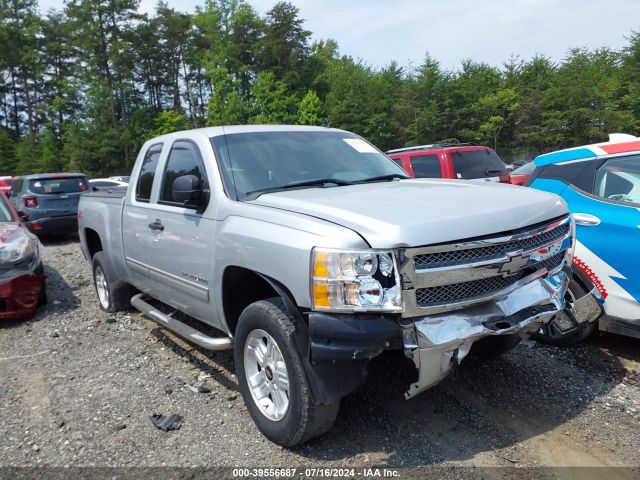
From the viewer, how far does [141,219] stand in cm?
454

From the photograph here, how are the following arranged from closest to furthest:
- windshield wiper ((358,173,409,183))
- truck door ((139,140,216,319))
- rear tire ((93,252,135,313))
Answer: truck door ((139,140,216,319)) < windshield wiper ((358,173,409,183)) < rear tire ((93,252,135,313))

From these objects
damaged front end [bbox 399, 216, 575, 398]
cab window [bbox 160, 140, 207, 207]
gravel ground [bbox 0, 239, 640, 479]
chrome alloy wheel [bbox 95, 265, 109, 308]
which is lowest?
gravel ground [bbox 0, 239, 640, 479]

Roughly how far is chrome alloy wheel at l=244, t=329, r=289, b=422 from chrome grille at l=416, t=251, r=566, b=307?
0.89 m

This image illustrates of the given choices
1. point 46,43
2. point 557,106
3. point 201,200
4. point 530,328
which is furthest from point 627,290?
point 46,43

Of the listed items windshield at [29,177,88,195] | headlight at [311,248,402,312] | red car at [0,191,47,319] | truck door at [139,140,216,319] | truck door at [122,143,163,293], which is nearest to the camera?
headlight at [311,248,402,312]

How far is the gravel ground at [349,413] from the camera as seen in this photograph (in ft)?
9.76

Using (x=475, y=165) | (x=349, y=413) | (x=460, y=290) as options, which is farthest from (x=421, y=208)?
(x=475, y=165)

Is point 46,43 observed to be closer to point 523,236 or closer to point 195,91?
point 195,91

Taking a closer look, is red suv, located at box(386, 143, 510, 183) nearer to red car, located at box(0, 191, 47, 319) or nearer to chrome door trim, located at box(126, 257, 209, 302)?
chrome door trim, located at box(126, 257, 209, 302)

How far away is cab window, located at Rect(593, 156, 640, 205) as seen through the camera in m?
4.07

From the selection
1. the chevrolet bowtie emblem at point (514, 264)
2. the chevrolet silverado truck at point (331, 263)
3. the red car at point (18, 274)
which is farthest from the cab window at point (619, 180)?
the red car at point (18, 274)

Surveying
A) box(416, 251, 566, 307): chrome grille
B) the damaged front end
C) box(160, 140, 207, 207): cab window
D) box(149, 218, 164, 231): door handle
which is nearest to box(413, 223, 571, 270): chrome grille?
the damaged front end

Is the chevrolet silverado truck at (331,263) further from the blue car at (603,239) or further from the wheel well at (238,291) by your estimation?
the blue car at (603,239)

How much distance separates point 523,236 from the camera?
2863 millimetres
